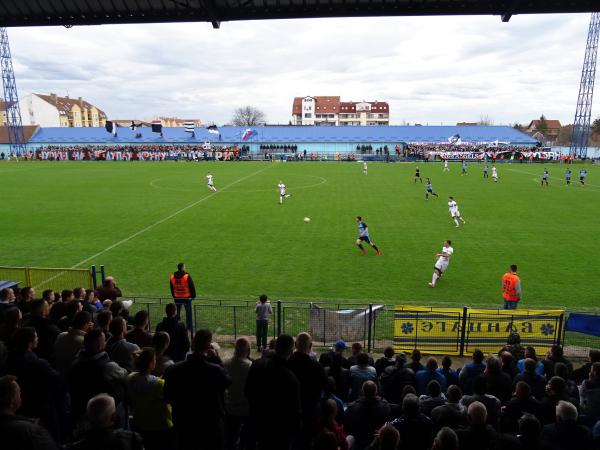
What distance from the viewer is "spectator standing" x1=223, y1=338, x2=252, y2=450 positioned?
5129 millimetres

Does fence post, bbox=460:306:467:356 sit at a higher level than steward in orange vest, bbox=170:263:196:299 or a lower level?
lower

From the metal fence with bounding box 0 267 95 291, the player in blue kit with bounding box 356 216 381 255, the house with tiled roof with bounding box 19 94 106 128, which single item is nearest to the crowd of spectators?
the metal fence with bounding box 0 267 95 291

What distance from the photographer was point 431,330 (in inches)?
408

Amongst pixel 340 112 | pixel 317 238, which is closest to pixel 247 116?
pixel 340 112

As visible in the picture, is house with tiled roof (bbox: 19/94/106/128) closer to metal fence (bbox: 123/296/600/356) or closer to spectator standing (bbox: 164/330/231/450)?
metal fence (bbox: 123/296/600/356)

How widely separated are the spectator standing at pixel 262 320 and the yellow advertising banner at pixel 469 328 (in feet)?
9.60

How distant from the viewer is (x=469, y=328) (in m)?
10.3

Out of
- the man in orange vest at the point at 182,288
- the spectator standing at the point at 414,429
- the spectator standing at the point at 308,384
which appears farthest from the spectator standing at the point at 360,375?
the man in orange vest at the point at 182,288

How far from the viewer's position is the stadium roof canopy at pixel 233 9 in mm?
9406

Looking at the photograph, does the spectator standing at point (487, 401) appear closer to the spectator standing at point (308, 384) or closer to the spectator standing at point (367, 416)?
the spectator standing at point (367, 416)

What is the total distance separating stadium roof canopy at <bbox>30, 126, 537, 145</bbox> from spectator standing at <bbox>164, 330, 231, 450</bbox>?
3071 inches

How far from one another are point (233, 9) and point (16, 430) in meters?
8.98

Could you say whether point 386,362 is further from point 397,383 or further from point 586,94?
point 586,94

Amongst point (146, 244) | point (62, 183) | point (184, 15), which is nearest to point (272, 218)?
point (146, 244)
